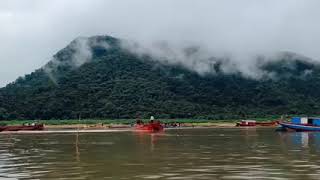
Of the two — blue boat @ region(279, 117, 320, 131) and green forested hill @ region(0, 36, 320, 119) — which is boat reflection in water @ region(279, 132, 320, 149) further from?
green forested hill @ region(0, 36, 320, 119)

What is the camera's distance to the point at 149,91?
16662cm

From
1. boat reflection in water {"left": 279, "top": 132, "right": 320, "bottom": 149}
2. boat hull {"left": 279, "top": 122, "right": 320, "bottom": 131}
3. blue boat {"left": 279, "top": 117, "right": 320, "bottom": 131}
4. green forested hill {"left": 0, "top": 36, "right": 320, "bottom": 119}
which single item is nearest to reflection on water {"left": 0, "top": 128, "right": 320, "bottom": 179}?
boat reflection in water {"left": 279, "top": 132, "right": 320, "bottom": 149}

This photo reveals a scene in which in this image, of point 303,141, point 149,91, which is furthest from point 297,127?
point 149,91

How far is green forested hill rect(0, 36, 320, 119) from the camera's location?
503 feet

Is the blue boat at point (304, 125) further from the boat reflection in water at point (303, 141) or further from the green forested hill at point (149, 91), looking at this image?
the green forested hill at point (149, 91)

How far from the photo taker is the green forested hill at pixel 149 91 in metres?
153

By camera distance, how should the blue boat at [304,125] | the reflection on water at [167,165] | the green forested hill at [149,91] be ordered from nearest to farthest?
1. the reflection on water at [167,165]
2. the blue boat at [304,125]
3. the green forested hill at [149,91]

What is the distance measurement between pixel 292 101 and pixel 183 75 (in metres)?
37.5

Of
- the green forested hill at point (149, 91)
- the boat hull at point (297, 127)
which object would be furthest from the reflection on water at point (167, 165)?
the green forested hill at point (149, 91)

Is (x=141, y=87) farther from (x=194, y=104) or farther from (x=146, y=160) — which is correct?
(x=146, y=160)

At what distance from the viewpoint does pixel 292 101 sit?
554 ft

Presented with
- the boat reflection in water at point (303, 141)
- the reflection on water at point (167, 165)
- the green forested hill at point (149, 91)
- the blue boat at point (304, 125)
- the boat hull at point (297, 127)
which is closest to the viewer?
the reflection on water at point (167, 165)

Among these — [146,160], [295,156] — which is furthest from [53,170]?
[295,156]

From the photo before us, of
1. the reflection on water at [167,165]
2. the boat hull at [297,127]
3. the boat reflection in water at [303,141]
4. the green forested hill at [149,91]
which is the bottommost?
the reflection on water at [167,165]
